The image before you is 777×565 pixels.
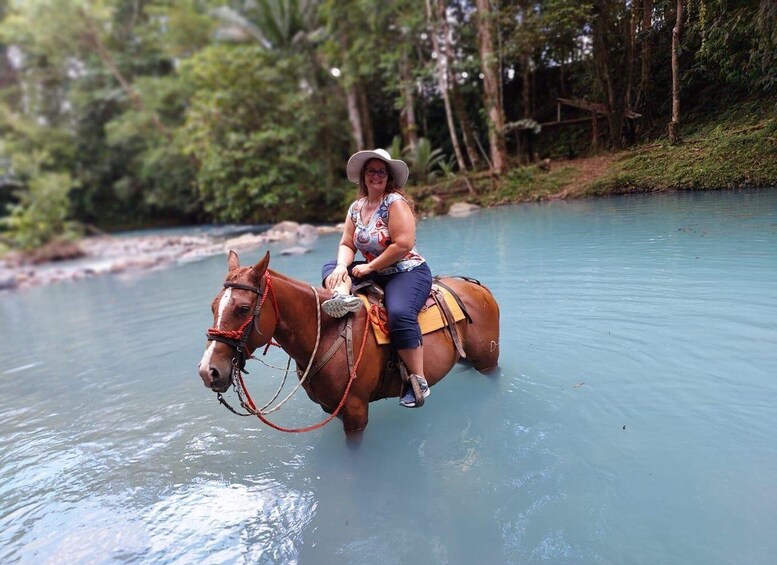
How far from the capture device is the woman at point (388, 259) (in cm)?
298

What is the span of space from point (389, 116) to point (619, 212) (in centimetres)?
1509

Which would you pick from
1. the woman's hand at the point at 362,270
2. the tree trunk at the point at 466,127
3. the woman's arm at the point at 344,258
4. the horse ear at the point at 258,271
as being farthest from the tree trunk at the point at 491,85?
the horse ear at the point at 258,271

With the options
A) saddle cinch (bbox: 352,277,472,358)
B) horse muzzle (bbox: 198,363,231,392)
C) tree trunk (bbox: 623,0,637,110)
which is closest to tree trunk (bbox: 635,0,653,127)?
tree trunk (bbox: 623,0,637,110)

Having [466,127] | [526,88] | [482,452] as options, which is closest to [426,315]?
[482,452]

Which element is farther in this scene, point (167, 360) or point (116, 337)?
point (116, 337)

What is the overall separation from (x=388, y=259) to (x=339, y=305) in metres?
Result: 0.49

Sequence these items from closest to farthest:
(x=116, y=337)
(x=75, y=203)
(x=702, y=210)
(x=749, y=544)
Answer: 1. (x=749, y=544)
2. (x=116, y=337)
3. (x=702, y=210)
4. (x=75, y=203)

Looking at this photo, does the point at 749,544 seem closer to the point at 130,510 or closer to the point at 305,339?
the point at 305,339

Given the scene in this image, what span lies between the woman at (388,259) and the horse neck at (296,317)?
0.37ft

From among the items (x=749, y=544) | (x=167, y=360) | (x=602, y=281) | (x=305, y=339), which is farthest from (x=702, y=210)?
(x=167, y=360)

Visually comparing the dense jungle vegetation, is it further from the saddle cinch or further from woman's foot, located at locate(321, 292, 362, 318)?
woman's foot, located at locate(321, 292, 362, 318)

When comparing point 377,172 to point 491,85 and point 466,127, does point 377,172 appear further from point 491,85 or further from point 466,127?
point 466,127

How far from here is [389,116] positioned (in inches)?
891

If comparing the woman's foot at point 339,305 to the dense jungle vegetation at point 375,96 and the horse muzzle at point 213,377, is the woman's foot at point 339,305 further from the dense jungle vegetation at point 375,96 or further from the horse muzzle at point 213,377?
the dense jungle vegetation at point 375,96
